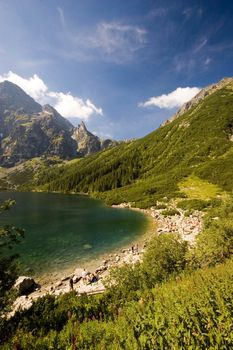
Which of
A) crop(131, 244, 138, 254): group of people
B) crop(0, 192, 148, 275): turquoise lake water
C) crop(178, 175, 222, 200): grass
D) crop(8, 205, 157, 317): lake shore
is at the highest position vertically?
crop(178, 175, 222, 200): grass

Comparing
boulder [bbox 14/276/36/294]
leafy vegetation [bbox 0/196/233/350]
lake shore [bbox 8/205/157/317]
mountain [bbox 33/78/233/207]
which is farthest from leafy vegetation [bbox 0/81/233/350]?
mountain [bbox 33/78/233/207]

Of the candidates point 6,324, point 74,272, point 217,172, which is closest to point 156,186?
point 217,172

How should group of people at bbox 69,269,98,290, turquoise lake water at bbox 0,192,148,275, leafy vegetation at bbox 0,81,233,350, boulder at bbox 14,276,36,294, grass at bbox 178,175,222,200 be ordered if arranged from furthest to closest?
grass at bbox 178,175,222,200 → turquoise lake water at bbox 0,192,148,275 → group of people at bbox 69,269,98,290 → boulder at bbox 14,276,36,294 → leafy vegetation at bbox 0,81,233,350

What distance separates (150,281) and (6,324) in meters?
10.4

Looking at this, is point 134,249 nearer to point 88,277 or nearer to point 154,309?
point 88,277

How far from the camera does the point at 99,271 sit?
3250 cm

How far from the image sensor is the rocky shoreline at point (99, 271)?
25047 mm

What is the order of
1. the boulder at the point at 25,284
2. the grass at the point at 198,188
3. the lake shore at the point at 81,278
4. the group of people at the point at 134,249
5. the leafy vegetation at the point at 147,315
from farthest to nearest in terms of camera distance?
the grass at the point at 198,188
the group of people at the point at 134,249
the boulder at the point at 25,284
the lake shore at the point at 81,278
the leafy vegetation at the point at 147,315

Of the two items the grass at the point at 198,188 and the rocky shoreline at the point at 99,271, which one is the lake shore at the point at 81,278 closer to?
the rocky shoreline at the point at 99,271

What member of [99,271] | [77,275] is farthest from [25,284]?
[99,271]

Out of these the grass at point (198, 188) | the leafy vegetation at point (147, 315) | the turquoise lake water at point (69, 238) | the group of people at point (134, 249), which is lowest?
the group of people at point (134, 249)

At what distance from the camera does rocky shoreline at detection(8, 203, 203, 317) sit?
25.0 metres

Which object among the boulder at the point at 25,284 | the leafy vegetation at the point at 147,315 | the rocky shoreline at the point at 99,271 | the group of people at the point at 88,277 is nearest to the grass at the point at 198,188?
the rocky shoreline at the point at 99,271

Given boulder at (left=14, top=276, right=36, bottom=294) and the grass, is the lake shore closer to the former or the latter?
boulder at (left=14, top=276, right=36, bottom=294)
